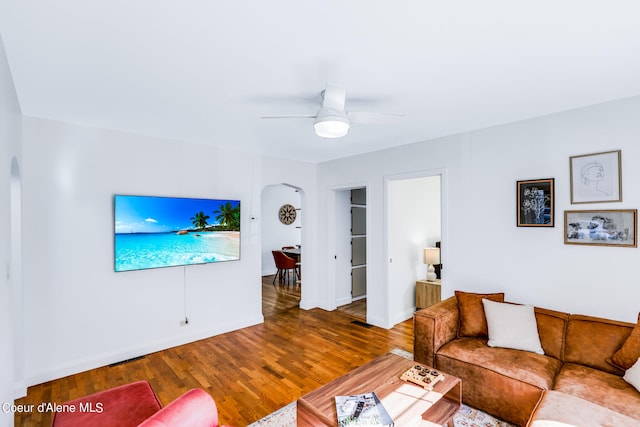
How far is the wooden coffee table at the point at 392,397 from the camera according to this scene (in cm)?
178

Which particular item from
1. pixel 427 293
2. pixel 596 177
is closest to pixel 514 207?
pixel 596 177

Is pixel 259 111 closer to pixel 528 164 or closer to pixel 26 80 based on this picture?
pixel 26 80

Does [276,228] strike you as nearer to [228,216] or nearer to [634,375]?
[228,216]

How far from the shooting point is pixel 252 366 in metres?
3.20

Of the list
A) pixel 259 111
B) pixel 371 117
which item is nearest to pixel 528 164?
pixel 371 117

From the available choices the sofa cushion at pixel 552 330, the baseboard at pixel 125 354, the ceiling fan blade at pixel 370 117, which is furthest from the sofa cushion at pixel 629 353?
the baseboard at pixel 125 354

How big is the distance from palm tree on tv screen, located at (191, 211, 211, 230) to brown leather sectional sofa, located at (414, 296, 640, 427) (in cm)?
264

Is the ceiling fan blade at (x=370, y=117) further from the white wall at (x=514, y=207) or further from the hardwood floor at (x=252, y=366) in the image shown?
the hardwood floor at (x=252, y=366)

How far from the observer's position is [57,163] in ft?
9.87

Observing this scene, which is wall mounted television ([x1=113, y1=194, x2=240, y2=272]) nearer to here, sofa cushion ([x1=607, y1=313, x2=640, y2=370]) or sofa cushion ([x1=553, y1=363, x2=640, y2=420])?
sofa cushion ([x1=553, y1=363, x2=640, y2=420])

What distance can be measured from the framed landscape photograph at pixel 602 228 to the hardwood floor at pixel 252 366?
80.0 inches

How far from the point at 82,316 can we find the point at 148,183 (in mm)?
1485

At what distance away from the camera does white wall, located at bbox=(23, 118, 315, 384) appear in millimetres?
2898

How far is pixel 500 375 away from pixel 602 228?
5.01 feet
